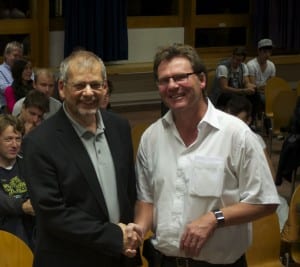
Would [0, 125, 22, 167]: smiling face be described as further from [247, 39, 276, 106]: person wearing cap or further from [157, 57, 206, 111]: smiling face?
[247, 39, 276, 106]: person wearing cap

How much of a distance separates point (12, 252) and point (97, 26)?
21.2 feet

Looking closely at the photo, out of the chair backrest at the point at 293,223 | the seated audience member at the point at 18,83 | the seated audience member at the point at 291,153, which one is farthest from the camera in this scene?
the seated audience member at the point at 18,83

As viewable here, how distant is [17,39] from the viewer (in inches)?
356

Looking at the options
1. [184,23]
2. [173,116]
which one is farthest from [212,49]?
[173,116]

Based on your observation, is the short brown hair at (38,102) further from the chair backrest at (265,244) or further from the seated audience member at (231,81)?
the seated audience member at (231,81)

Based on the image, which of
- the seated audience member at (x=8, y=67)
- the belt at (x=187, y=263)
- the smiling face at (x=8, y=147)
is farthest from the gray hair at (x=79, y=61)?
the seated audience member at (x=8, y=67)

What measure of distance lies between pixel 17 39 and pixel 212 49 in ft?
9.88

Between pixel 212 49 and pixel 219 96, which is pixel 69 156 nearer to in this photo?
pixel 219 96

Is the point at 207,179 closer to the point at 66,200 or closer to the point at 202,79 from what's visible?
the point at 202,79

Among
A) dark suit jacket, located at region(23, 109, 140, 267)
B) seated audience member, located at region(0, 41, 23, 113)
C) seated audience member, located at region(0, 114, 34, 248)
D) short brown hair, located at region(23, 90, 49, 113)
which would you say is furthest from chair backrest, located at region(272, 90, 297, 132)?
dark suit jacket, located at region(23, 109, 140, 267)

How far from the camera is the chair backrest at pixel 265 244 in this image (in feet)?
11.4

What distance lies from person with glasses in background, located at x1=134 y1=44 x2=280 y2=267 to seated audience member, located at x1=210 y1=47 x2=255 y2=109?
18.6ft

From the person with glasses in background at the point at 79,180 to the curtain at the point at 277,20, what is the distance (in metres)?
8.15

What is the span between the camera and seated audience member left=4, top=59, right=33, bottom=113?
20.0ft
